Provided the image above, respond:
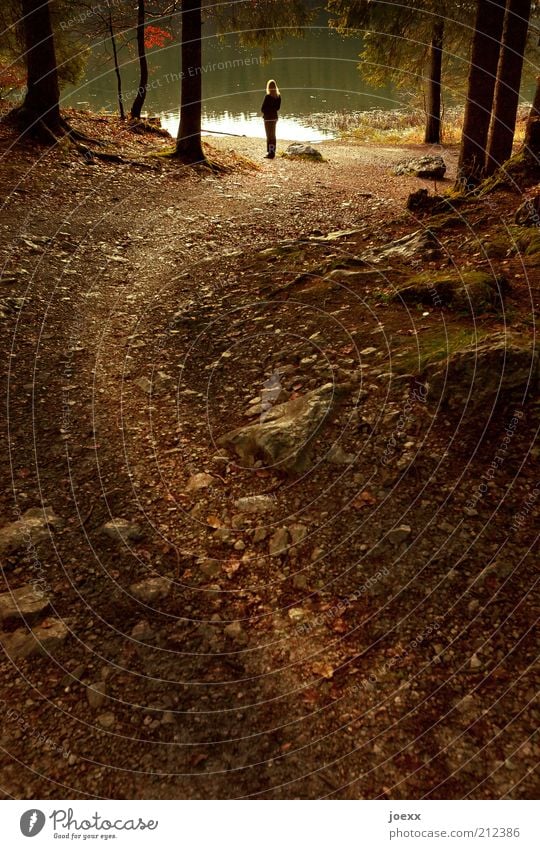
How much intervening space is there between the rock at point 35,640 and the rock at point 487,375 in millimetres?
3954

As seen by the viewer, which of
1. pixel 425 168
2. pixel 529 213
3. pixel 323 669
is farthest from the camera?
pixel 425 168

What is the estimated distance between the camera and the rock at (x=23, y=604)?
364 centimetres

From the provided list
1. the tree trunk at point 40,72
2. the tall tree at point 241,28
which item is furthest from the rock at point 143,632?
the tall tree at point 241,28

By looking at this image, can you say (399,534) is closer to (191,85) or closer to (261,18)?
(191,85)

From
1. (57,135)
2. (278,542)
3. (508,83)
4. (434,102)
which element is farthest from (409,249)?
(434,102)

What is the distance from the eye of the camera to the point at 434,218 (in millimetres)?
8766

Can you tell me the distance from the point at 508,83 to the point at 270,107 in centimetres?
968

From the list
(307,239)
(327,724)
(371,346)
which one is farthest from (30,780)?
(307,239)

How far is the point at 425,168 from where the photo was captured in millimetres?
17172

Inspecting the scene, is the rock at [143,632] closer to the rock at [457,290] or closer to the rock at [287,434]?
the rock at [287,434]

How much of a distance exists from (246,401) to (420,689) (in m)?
3.55

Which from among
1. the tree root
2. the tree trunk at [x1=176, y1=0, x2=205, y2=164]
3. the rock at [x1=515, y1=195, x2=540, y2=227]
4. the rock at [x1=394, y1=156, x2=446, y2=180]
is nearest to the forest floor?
the rock at [x1=515, y1=195, x2=540, y2=227]

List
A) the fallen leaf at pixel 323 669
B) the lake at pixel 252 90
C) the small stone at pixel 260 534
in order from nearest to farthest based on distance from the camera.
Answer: the fallen leaf at pixel 323 669 < the small stone at pixel 260 534 < the lake at pixel 252 90

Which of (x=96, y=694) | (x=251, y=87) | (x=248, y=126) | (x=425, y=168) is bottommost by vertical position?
(x=96, y=694)
